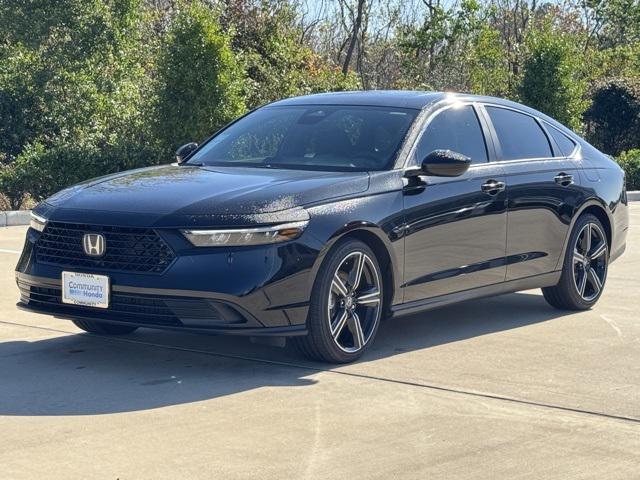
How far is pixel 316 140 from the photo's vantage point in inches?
317

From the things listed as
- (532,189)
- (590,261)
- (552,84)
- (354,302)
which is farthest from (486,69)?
(354,302)

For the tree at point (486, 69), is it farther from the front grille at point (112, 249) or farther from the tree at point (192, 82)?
the front grille at point (112, 249)

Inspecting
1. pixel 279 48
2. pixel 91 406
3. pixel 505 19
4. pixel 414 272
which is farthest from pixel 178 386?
pixel 505 19

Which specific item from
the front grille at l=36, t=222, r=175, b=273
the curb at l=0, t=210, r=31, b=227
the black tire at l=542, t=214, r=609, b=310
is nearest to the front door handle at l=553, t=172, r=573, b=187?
the black tire at l=542, t=214, r=609, b=310

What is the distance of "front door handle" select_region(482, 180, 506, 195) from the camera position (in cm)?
827

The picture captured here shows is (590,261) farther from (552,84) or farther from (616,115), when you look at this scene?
(616,115)

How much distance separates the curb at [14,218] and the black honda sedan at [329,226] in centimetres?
788

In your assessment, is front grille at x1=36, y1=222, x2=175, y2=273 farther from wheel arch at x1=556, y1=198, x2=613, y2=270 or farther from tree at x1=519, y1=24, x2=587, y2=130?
tree at x1=519, y1=24, x2=587, y2=130

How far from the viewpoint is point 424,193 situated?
304 inches

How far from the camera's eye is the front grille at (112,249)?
22.0ft

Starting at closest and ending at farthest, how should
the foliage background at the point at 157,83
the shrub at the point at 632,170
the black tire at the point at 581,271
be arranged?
the black tire at the point at 581,271 → the foliage background at the point at 157,83 → the shrub at the point at 632,170

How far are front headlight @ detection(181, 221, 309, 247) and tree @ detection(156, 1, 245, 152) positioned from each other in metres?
12.4

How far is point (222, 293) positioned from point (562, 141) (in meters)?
3.89

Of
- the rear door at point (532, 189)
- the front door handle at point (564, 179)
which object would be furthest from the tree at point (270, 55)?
the front door handle at point (564, 179)
